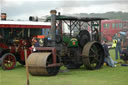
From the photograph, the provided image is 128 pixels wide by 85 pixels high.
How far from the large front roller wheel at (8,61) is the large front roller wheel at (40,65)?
2187 millimetres

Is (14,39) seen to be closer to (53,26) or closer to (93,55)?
(53,26)

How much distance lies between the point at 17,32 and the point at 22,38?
0.35 metres

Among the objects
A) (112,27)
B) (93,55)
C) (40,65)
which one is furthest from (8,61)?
(112,27)

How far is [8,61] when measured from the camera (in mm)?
10922

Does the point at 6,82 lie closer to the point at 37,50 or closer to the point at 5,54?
the point at 37,50

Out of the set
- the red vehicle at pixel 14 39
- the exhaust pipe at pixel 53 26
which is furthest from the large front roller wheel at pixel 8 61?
the exhaust pipe at pixel 53 26

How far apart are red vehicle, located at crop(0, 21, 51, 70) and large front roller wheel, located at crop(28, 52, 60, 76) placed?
2.27 meters

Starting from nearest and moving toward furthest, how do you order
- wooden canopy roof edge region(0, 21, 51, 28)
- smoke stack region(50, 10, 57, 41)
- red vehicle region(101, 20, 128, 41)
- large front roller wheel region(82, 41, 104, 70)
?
smoke stack region(50, 10, 57, 41)
large front roller wheel region(82, 41, 104, 70)
wooden canopy roof edge region(0, 21, 51, 28)
red vehicle region(101, 20, 128, 41)

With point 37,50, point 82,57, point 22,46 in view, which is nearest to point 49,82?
point 37,50

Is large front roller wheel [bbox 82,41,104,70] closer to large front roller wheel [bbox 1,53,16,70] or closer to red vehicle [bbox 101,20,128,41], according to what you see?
large front roller wheel [bbox 1,53,16,70]

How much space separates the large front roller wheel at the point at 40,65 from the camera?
8523 millimetres

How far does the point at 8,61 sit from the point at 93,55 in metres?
3.25

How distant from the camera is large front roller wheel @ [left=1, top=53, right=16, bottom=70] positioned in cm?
1065

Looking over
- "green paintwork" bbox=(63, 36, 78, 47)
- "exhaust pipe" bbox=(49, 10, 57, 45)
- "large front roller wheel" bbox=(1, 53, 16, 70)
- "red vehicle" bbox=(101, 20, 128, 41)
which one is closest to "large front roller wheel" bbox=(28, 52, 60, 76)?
"exhaust pipe" bbox=(49, 10, 57, 45)
